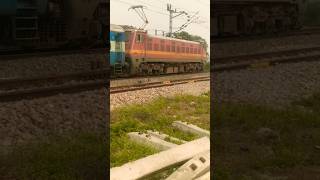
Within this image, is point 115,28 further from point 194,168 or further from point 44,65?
point 194,168

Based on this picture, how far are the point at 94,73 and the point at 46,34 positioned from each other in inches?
25.3

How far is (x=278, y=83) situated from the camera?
3.80 meters

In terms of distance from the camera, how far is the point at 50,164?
3219mm

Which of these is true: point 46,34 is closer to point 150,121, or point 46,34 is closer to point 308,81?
point 150,121

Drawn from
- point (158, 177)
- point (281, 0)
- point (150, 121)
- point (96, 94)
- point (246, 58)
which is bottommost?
point (158, 177)

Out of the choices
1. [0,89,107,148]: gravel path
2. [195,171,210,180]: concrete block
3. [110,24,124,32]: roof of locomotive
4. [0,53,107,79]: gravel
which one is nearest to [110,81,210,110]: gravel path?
[0,89,107,148]: gravel path

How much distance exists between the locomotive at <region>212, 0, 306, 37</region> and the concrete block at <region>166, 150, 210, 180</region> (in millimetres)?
1309

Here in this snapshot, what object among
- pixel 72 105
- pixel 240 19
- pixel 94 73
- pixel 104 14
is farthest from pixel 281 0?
pixel 72 105

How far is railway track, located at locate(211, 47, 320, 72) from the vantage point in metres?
3.81

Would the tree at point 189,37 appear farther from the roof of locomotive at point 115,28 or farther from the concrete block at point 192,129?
the concrete block at point 192,129

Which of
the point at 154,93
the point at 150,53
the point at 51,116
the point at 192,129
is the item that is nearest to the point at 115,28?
the point at 51,116

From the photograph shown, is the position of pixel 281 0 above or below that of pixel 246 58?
above

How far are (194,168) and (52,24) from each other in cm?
212

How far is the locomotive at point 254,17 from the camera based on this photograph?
372 centimetres
